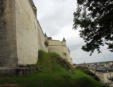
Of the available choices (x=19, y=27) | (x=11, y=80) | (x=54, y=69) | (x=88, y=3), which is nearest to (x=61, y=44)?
(x=54, y=69)

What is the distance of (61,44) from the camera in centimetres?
4366

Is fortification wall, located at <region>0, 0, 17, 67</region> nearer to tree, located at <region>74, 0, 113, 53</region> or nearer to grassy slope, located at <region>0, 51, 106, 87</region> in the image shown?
grassy slope, located at <region>0, 51, 106, 87</region>

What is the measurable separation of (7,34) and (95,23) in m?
10.1

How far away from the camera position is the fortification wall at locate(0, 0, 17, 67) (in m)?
15.7

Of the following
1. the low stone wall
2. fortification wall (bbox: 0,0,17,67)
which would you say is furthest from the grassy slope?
fortification wall (bbox: 0,0,17,67)

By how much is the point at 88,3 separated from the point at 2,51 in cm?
1068

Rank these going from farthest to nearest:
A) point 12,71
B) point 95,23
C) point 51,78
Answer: point 51,78
point 12,71
point 95,23

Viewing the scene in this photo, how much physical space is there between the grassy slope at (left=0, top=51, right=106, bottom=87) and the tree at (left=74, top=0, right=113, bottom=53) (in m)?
5.70

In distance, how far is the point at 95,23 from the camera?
395 inches

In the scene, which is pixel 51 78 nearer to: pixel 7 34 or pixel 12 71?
pixel 12 71

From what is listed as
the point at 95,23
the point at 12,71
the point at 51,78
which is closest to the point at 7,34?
the point at 12,71

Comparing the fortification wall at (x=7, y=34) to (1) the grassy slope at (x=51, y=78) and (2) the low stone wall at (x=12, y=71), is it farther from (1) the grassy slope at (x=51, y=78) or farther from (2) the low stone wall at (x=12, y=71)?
(1) the grassy slope at (x=51, y=78)

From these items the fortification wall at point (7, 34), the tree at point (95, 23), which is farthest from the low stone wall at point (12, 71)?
the tree at point (95, 23)

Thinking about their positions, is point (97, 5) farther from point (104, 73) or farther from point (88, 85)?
point (104, 73)
